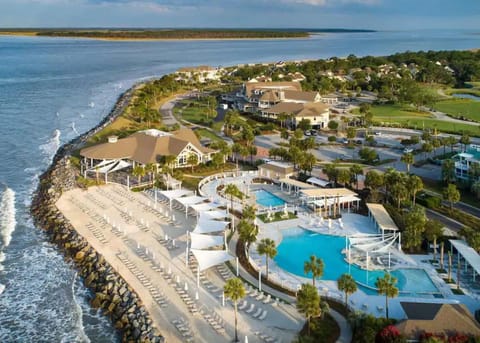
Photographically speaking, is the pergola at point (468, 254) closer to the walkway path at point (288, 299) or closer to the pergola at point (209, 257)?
the walkway path at point (288, 299)

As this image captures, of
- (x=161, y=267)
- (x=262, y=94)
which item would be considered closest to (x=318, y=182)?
(x=161, y=267)

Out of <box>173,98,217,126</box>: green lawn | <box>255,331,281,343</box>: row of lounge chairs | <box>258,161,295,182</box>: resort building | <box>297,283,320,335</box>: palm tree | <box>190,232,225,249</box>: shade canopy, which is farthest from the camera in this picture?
<box>173,98,217,126</box>: green lawn

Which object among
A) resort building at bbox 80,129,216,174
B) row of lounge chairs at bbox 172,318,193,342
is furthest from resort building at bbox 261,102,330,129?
row of lounge chairs at bbox 172,318,193,342

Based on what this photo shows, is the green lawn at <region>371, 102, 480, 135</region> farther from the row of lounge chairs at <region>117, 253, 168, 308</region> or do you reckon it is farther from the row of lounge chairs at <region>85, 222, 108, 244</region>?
the row of lounge chairs at <region>117, 253, 168, 308</region>

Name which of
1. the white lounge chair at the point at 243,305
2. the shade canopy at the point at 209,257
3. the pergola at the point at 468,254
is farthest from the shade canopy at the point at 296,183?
the white lounge chair at the point at 243,305

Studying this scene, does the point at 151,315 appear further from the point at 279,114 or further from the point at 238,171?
the point at 279,114

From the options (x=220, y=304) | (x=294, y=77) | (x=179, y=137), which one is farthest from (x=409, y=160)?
(x=294, y=77)

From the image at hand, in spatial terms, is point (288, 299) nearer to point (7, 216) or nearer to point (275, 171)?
point (275, 171)
